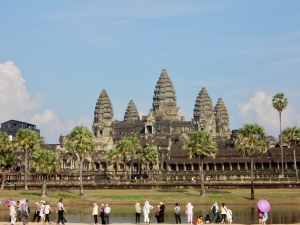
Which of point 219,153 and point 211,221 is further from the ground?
point 219,153

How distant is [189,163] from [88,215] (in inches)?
4039

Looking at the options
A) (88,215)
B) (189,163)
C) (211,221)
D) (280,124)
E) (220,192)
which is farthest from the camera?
(189,163)

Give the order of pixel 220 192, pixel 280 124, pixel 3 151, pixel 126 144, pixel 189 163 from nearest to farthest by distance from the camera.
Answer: pixel 220 192, pixel 3 151, pixel 280 124, pixel 126 144, pixel 189 163

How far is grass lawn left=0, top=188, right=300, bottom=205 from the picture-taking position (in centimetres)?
10212

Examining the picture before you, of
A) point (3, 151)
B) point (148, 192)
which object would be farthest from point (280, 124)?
point (3, 151)

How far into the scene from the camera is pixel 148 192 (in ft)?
372

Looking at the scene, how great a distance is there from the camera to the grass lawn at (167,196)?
10212 cm

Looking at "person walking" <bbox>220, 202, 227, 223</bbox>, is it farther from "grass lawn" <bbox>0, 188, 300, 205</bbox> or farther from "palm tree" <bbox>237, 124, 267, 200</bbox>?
"palm tree" <bbox>237, 124, 267, 200</bbox>

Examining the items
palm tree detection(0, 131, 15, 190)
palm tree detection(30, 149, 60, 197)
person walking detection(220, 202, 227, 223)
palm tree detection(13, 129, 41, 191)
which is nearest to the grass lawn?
palm tree detection(30, 149, 60, 197)

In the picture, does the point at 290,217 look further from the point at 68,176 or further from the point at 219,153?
the point at 219,153

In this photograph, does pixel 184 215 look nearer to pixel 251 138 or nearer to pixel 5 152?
pixel 251 138

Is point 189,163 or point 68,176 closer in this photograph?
point 68,176

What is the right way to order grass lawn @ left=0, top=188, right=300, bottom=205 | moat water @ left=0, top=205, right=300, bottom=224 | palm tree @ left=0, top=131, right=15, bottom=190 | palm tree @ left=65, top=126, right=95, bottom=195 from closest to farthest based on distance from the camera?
moat water @ left=0, top=205, right=300, bottom=224 < grass lawn @ left=0, top=188, right=300, bottom=205 < palm tree @ left=65, top=126, right=95, bottom=195 < palm tree @ left=0, top=131, right=15, bottom=190

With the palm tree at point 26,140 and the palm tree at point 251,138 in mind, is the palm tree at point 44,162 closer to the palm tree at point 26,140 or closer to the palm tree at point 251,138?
the palm tree at point 26,140
